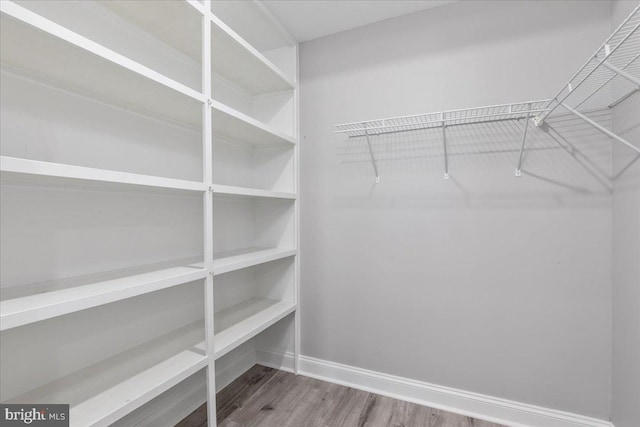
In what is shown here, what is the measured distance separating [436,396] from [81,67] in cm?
230

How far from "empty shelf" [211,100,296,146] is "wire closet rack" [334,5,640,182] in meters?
0.42

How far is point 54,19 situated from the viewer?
1.09 metres

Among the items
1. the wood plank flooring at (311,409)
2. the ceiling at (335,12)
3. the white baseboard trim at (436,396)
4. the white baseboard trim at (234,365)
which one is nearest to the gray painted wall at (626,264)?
the white baseboard trim at (436,396)

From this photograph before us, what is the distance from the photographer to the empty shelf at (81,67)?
796mm

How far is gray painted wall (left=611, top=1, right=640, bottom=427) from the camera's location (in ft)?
4.03

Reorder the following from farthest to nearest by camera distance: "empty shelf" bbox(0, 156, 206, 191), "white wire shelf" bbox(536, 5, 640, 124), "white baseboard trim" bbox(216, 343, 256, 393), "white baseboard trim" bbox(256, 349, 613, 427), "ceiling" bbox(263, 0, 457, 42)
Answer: "white baseboard trim" bbox(216, 343, 256, 393)
"ceiling" bbox(263, 0, 457, 42)
"white baseboard trim" bbox(256, 349, 613, 427)
"white wire shelf" bbox(536, 5, 640, 124)
"empty shelf" bbox(0, 156, 206, 191)

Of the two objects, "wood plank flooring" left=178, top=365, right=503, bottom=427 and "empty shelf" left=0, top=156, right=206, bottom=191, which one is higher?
"empty shelf" left=0, top=156, right=206, bottom=191

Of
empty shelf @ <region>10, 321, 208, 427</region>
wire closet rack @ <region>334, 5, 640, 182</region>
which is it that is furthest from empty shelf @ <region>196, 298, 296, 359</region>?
wire closet rack @ <region>334, 5, 640, 182</region>

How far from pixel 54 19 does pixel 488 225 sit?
2.15m

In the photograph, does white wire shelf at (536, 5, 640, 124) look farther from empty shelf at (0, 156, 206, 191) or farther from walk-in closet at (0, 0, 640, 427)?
empty shelf at (0, 156, 206, 191)

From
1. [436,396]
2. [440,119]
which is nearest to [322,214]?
[440,119]

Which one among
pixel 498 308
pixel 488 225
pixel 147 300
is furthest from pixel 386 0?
pixel 147 300

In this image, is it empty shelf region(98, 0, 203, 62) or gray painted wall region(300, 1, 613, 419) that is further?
gray painted wall region(300, 1, 613, 419)

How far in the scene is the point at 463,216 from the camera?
5.49 ft
